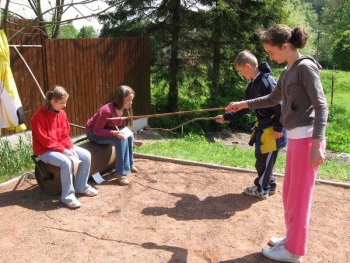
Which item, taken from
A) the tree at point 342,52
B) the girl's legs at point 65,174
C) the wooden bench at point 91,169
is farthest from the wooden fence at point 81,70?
the tree at point 342,52

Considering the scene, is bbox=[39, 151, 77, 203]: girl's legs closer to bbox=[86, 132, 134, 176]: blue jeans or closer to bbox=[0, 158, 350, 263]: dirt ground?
bbox=[0, 158, 350, 263]: dirt ground

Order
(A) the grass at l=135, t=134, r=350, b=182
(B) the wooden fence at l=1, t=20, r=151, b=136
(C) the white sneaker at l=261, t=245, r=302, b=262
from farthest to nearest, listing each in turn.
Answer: (B) the wooden fence at l=1, t=20, r=151, b=136, (A) the grass at l=135, t=134, r=350, b=182, (C) the white sneaker at l=261, t=245, r=302, b=262

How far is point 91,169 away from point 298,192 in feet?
9.39

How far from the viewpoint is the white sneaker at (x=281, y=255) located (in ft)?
10.3

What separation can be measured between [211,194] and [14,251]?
7.47ft

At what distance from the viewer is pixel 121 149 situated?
5.08m

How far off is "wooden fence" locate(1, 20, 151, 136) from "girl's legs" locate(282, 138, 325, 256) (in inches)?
181

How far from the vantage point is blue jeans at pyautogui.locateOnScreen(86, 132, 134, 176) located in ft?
16.6

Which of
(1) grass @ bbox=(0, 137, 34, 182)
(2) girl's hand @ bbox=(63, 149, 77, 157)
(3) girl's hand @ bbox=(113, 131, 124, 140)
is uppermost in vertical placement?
(3) girl's hand @ bbox=(113, 131, 124, 140)

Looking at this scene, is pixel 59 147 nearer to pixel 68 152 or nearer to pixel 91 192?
pixel 68 152

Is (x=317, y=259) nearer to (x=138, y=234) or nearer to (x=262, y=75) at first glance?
(x=138, y=234)

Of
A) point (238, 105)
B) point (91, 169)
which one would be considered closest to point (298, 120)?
point (238, 105)

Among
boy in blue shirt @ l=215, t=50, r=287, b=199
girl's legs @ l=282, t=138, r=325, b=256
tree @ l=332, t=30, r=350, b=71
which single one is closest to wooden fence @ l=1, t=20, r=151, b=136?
boy in blue shirt @ l=215, t=50, r=287, b=199

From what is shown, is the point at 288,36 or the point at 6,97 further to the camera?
the point at 6,97
